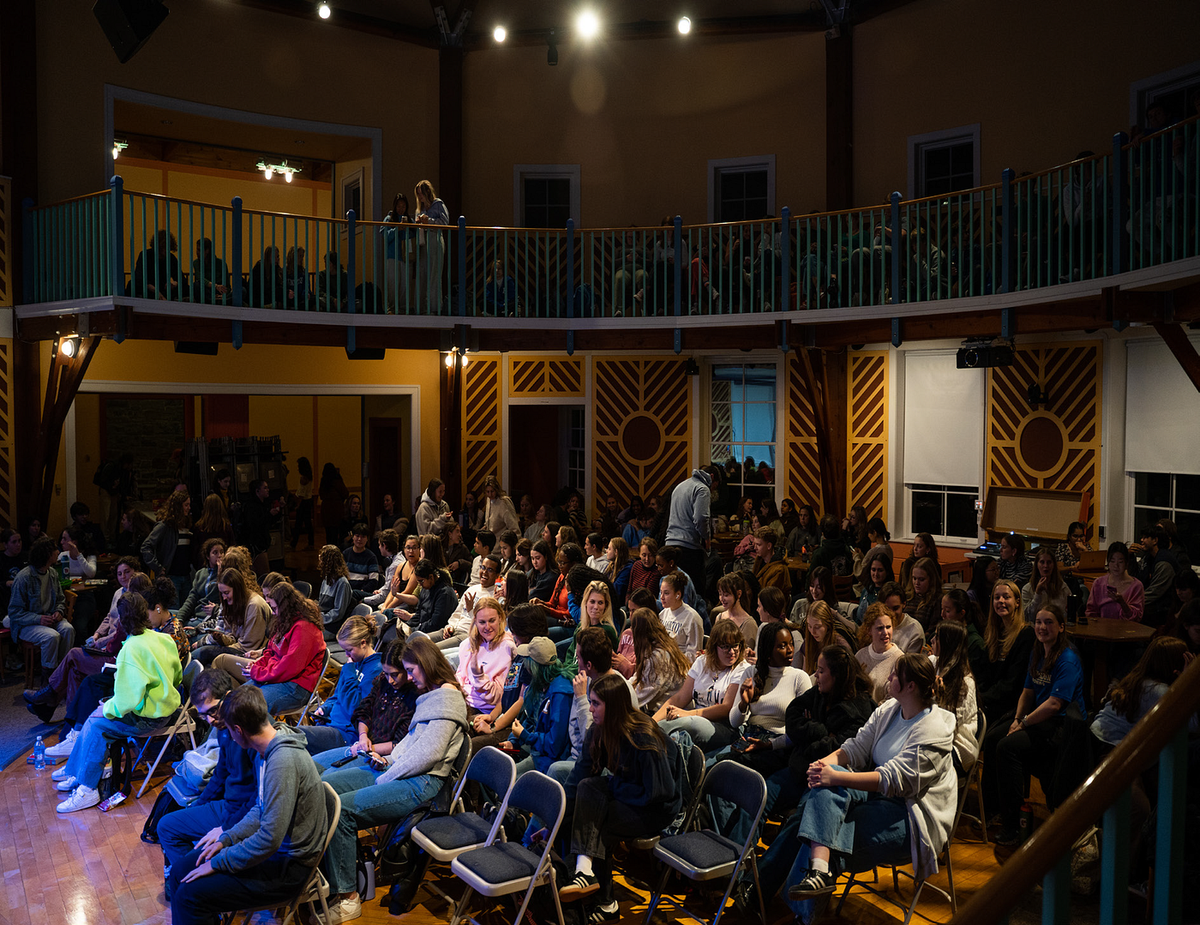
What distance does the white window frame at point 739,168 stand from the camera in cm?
1419

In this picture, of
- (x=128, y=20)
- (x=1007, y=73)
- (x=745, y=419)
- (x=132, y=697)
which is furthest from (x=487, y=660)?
(x=1007, y=73)

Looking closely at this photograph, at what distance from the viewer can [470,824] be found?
504cm

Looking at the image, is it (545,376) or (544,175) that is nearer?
(545,376)

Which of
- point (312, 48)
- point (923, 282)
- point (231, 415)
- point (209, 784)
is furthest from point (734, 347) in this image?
point (231, 415)

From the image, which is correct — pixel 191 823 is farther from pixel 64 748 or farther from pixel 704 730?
pixel 64 748

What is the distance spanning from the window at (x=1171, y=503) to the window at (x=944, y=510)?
187cm

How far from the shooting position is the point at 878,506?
13297 mm

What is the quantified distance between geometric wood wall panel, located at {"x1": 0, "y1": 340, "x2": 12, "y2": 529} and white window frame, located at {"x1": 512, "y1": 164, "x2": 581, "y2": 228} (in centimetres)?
677

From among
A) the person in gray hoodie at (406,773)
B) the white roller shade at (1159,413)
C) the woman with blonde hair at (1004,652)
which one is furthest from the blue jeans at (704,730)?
the white roller shade at (1159,413)

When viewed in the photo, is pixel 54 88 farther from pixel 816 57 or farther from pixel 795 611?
pixel 795 611

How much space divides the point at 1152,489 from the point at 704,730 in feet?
24.3

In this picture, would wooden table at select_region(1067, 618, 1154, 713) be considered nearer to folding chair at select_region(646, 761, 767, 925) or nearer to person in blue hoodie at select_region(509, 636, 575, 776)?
folding chair at select_region(646, 761, 767, 925)

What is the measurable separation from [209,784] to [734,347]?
8.41m

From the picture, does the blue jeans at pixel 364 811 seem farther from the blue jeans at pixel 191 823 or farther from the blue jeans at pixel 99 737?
the blue jeans at pixel 99 737
